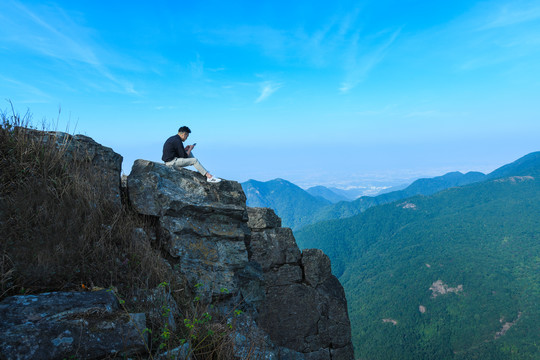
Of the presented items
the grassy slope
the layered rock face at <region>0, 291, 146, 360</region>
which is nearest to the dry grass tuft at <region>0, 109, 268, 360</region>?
the layered rock face at <region>0, 291, 146, 360</region>

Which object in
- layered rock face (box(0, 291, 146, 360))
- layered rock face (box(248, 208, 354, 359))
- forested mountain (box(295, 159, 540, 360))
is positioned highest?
layered rock face (box(0, 291, 146, 360))

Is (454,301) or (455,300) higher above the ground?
(455,300)

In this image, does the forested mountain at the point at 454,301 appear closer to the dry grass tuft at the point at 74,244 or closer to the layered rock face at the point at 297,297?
the layered rock face at the point at 297,297

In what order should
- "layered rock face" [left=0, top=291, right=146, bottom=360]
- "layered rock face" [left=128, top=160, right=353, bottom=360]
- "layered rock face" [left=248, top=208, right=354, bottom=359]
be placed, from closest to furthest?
"layered rock face" [left=0, top=291, right=146, bottom=360] → "layered rock face" [left=128, top=160, right=353, bottom=360] → "layered rock face" [left=248, top=208, right=354, bottom=359]

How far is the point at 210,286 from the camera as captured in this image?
7.80 m

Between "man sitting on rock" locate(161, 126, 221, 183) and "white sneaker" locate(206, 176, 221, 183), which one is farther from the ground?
"man sitting on rock" locate(161, 126, 221, 183)

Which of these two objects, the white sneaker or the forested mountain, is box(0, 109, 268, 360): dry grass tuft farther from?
the forested mountain

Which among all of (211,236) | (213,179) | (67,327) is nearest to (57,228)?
(67,327)

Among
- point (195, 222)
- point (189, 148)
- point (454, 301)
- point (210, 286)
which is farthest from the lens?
point (454, 301)

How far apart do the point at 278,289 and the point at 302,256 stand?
91.4 inches

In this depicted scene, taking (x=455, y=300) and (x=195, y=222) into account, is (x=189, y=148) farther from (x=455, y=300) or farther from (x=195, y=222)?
(x=455, y=300)

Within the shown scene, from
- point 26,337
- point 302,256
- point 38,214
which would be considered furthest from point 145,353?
point 302,256

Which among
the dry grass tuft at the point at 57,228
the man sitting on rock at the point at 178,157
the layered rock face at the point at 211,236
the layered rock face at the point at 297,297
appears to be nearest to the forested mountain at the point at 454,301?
the layered rock face at the point at 297,297

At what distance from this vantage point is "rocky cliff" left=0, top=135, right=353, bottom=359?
4.28m
